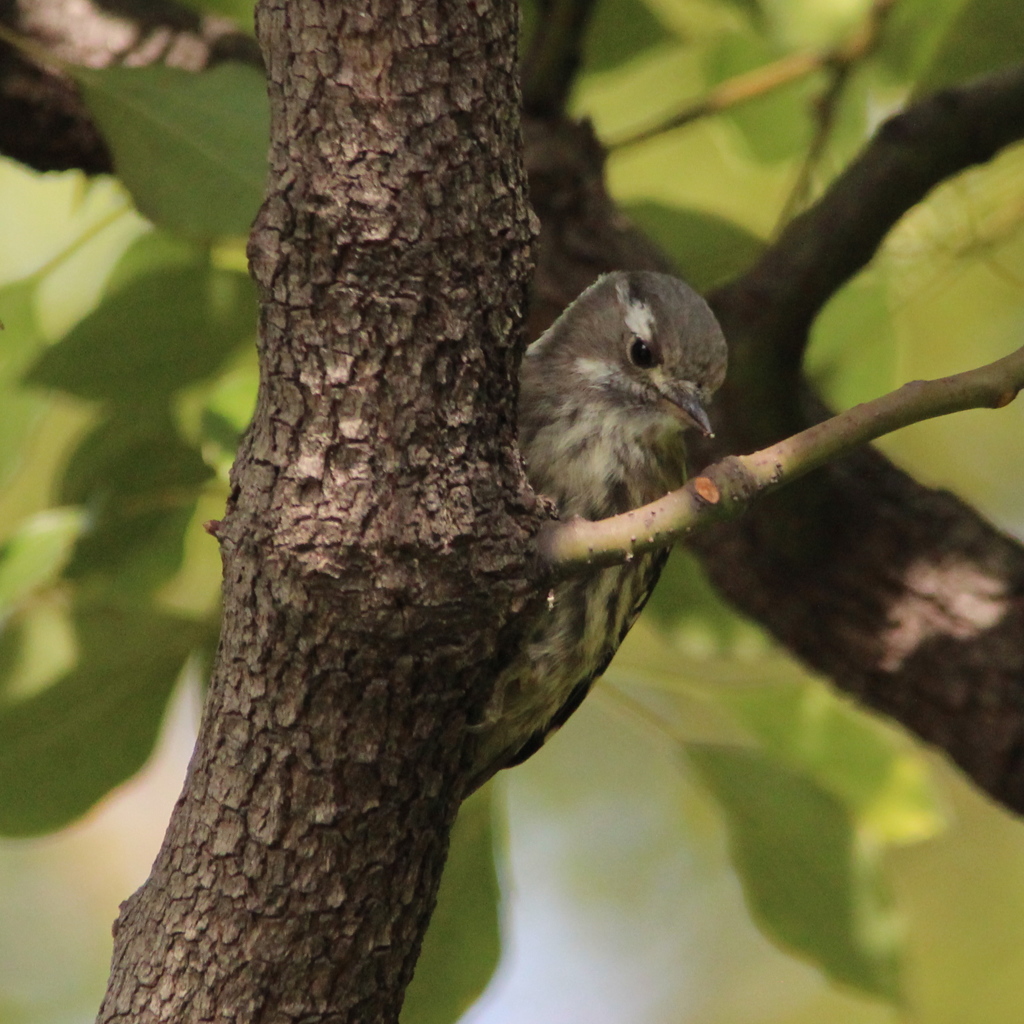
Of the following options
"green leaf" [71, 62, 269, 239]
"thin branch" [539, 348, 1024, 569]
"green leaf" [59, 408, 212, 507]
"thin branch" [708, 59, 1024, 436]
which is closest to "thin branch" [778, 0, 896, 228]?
"thin branch" [708, 59, 1024, 436]

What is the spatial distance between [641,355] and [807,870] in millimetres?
1282

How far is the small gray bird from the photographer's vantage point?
294 centimetres

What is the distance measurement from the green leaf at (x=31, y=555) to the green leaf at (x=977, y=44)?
7.67ft

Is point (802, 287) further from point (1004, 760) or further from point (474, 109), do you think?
point (474, 109)

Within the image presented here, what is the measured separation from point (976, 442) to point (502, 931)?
13.2 ft

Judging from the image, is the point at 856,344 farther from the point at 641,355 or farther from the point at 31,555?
the point at 31,555

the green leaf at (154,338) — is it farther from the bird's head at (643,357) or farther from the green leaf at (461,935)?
the green leaf at (461,935)

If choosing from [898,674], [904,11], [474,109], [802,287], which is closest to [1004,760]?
[898,674]

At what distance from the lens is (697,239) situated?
3.84 metres

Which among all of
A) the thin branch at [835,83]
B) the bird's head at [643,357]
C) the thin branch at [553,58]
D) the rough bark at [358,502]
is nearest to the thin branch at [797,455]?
the rough bark at [358,502]

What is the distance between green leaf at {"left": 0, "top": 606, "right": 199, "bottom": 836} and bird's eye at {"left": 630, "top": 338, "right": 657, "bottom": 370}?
123cm

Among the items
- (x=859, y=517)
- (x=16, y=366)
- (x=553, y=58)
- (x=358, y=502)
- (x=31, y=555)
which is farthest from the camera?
(x=859, y=517)

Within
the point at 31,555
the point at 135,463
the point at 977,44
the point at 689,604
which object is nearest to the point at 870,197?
the point at 977,44

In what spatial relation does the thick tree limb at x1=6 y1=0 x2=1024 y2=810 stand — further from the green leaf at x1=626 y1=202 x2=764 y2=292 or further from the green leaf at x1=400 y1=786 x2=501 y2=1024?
the green leaf at x1=400 y1=786 x2=501 y2=1024
